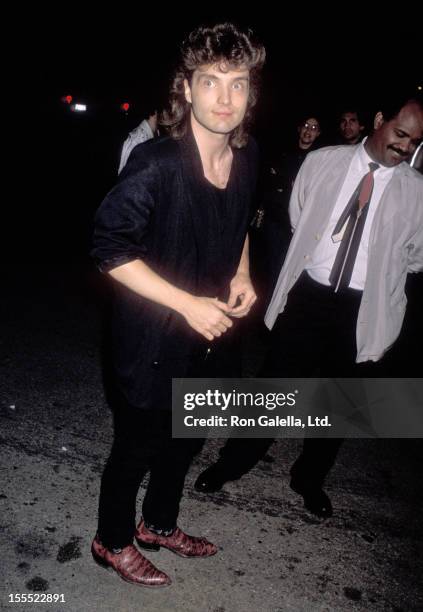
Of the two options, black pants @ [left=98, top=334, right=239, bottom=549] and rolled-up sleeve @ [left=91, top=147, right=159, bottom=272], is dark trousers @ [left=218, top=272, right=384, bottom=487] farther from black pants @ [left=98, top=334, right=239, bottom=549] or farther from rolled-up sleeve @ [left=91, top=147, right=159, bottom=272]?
rolled-up sleeve @ [left=91, top=147, right=159, bottom=272]

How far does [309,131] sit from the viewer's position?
19.2 feet

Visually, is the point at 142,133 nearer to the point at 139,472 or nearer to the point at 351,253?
the point at 351,253

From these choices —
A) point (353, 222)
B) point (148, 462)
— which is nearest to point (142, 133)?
point (353, 222)

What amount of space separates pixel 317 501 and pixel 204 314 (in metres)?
1.78

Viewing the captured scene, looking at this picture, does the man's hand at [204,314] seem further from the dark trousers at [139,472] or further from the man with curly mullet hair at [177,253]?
the dark trousers at [139,472]

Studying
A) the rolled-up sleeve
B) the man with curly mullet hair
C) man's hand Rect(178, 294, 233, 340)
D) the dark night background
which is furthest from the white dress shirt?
the dark night background

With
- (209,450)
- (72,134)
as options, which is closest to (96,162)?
(72,134)

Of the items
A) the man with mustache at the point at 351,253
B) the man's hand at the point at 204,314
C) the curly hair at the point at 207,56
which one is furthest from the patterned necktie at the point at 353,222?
the man's hand at the point at 204,314

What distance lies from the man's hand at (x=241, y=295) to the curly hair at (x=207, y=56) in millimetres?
622

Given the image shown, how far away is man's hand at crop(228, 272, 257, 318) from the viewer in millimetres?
1874

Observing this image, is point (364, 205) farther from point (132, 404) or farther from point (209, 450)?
point (209, 450)

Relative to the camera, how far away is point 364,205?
97.5 inches

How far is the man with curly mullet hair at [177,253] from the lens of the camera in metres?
1.62

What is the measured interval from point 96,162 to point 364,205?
575 inches
